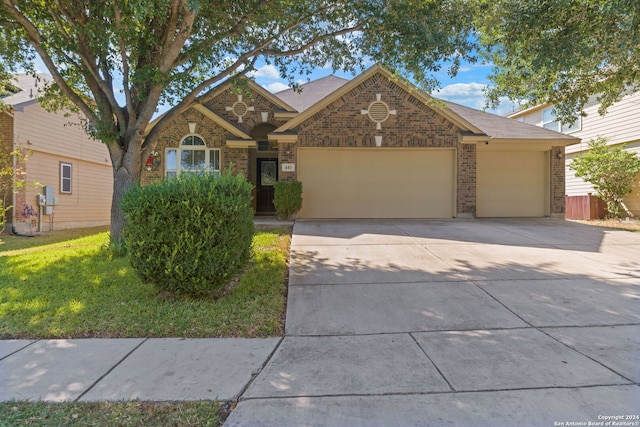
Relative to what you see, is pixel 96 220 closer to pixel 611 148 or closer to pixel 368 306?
pixel 368 306

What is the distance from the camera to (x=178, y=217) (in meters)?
4.59

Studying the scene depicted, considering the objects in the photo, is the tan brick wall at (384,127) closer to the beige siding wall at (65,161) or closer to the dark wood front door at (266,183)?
the dark wood front door at (266,183)

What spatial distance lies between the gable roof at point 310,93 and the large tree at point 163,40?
6713 millimetres

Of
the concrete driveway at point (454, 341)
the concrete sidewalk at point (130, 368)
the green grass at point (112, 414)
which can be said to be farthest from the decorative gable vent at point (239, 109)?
the green grass at point (112, 414)

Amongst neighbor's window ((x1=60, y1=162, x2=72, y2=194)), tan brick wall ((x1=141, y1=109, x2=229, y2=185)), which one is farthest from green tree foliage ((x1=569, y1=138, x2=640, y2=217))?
neighbor's window ((x1=60, y1=162, x2=72, y2=194))

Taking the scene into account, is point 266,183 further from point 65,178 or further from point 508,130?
point 508,130

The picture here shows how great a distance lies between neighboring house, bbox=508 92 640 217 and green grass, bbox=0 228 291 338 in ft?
47.5

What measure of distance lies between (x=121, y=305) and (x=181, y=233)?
1250 millimetres

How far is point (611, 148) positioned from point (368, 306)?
1754 centimetres

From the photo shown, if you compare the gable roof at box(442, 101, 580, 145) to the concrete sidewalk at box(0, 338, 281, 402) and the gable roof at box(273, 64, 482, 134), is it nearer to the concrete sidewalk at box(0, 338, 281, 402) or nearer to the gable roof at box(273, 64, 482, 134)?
the gable roof at box(273, 64, 482, 134)

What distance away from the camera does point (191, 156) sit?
44.7 ft

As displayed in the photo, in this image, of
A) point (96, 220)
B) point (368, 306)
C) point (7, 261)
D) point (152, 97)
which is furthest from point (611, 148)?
point (96, 220)

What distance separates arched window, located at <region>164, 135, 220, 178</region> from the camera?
13562mm

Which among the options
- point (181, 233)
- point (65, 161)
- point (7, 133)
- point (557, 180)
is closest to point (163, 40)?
point (181, 233)
